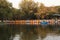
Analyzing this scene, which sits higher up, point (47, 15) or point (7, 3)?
point (7, 3)

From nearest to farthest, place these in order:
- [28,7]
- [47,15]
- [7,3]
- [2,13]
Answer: [2,13]
[7,3]
[47,15]
[28,7]

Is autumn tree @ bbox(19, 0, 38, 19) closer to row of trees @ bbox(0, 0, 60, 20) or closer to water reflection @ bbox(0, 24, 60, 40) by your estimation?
row of trees @ bbox(0, 0, 60, 20)

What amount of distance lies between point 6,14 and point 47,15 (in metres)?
14.1

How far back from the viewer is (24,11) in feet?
235

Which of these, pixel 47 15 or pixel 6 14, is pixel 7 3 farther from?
pixel 47 15

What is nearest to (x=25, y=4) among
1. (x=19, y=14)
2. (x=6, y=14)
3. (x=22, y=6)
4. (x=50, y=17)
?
(x=22, y=6)

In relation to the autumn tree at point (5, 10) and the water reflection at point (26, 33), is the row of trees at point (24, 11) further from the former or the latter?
the water reflection at point (26, 33)

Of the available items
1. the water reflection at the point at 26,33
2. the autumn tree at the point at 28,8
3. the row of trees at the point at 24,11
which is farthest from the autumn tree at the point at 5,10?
the water reflection at the point at 26,33

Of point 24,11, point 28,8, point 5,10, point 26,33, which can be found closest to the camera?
point 26,33

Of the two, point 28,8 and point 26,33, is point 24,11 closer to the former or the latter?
point 28,8

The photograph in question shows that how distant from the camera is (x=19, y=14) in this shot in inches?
2721

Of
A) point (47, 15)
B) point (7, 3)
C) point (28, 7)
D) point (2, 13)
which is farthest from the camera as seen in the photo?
point (28, 7)

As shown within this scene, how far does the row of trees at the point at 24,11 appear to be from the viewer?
60875mm

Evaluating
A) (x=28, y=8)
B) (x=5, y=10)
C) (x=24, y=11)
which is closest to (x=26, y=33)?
(x=5, y=10)
